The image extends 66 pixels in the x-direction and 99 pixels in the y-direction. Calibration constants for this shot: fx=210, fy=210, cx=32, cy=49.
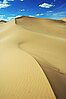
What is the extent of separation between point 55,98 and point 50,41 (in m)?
4.93

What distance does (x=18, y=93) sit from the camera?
3.40 meters

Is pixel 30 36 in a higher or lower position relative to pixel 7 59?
lower

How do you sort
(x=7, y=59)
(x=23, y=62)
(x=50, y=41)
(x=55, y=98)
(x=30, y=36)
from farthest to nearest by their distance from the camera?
(x=30, y=36) < (x=50, y=41) < (x=7, y=59) < (x=23, y=62) < (x=55, y=98)

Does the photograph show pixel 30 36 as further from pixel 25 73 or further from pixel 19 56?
pixel 25 73

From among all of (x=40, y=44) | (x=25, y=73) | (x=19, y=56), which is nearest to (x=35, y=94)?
(x=25, y=73)

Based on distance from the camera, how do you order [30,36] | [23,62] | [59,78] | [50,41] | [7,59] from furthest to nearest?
[30,36]
[50,41]
[7,59]
[23,62]
[59,78]

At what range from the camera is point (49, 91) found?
3.31 m

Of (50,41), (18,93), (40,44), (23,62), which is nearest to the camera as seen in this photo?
(18,93)

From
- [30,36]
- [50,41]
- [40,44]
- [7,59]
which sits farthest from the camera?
[30,36]

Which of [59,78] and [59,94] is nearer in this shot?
[59,94]

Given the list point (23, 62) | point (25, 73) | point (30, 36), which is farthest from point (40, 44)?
point (25, 73)

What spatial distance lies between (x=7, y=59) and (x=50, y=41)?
3.22 meters

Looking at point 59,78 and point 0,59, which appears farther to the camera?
point 0,59

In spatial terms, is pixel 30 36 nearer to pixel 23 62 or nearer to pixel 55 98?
pixel 23 62
